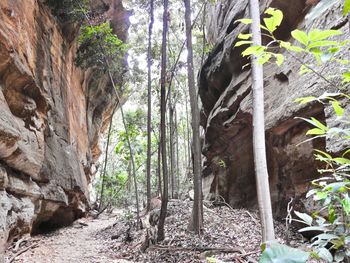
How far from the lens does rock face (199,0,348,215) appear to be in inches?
260

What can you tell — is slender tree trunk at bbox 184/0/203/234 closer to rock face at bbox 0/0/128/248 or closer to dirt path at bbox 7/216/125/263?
dirt path at bbox 7/216/125/263

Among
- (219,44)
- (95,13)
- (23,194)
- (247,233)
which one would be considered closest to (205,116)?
(219,44)

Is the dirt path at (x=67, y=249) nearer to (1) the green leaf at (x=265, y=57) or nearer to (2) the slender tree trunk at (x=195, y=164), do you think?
(2) the slender tree trunk at (x=195, y=164)

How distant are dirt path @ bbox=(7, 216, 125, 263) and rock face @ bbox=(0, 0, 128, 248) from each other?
0.60m

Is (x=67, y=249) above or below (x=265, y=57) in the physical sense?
below

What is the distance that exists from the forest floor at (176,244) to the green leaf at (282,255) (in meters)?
4.56

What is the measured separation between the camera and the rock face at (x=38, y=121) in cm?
659

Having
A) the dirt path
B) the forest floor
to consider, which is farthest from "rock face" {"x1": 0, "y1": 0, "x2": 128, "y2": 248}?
the forest floor

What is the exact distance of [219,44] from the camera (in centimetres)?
1121

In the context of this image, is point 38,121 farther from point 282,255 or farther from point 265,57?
point 282,255

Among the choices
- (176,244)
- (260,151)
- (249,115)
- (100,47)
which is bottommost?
(176,244)

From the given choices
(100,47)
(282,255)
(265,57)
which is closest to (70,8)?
(100,47)

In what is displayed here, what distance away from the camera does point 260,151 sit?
4688mm

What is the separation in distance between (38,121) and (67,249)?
362 centimetres
